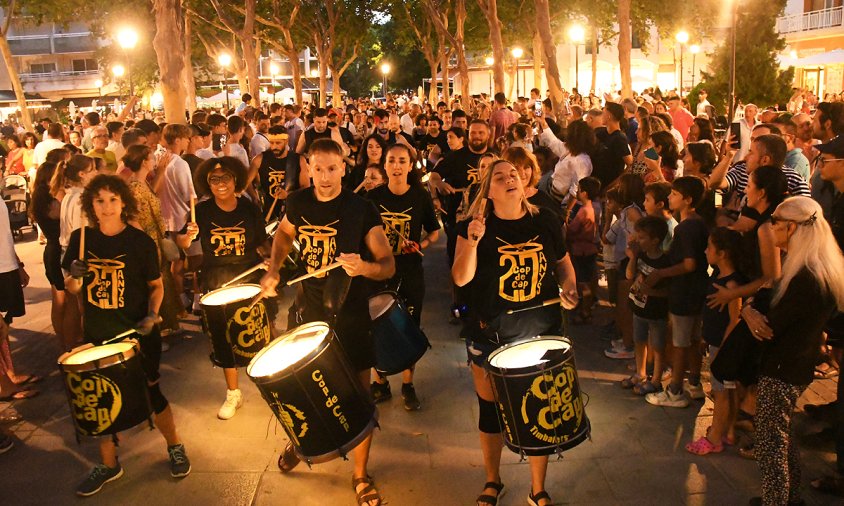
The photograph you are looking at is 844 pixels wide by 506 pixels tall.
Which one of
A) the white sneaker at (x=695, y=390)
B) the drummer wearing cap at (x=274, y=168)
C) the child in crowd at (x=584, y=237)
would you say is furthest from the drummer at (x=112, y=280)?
the child in crowd at (x=584, y=237)

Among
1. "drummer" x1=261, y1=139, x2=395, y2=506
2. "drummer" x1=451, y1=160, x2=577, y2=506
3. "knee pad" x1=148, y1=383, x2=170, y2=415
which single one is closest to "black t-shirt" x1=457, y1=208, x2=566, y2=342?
"drummer" x1=451, y1=160, x2=577, y2=506

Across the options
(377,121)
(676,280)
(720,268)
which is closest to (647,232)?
(676,280)

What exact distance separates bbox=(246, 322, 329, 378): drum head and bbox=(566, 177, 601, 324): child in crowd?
4407 mm

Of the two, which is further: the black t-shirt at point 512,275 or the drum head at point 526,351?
the black t-shirt at point 512,275

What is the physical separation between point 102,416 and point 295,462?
1.27 metres

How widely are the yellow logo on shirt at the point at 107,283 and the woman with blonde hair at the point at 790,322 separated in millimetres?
3715

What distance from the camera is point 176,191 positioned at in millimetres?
8234

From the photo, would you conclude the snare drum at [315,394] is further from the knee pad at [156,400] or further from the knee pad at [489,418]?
the knee pad at [156,400]

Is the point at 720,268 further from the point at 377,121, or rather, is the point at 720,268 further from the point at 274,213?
the point at 377,121

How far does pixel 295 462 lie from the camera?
513cm

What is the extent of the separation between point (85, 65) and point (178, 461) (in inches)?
3088

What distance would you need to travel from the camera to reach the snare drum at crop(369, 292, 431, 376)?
5070 mm

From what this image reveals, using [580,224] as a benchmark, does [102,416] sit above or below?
below

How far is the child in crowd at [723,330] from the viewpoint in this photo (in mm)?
5102
